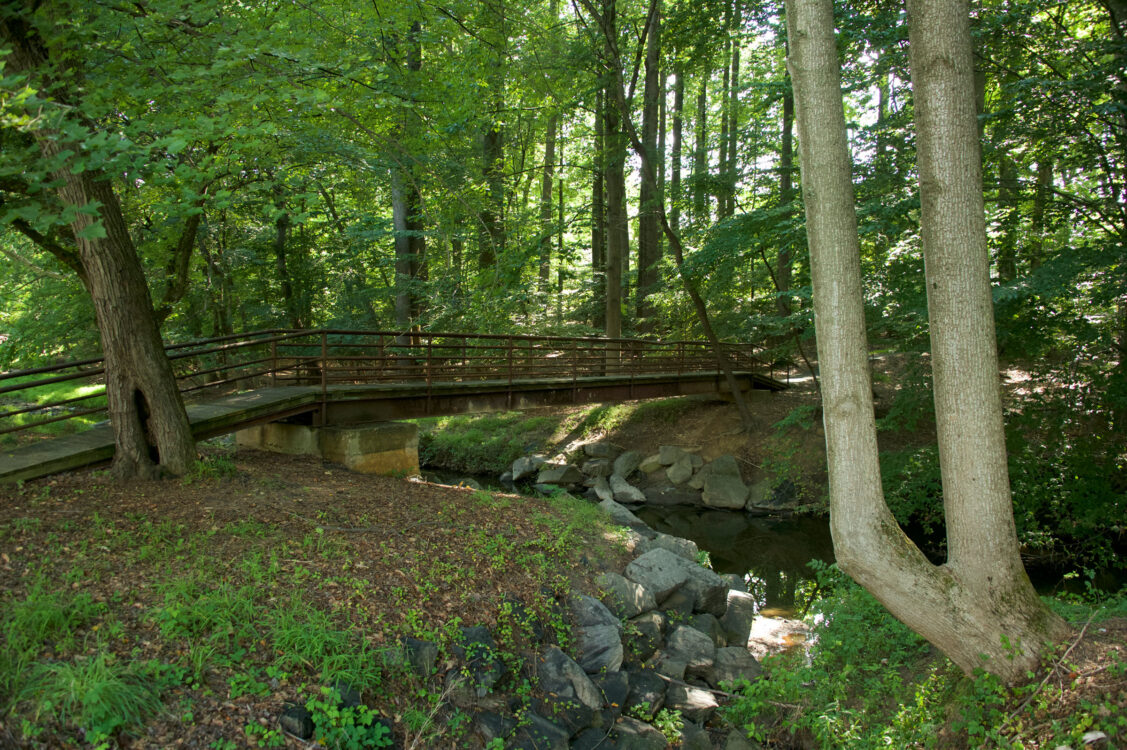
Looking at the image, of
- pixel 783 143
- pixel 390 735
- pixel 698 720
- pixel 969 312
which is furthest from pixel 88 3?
pixel 783 143

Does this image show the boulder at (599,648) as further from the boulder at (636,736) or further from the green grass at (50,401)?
the green grass at (50,401)

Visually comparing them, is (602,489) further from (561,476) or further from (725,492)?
(725,492)

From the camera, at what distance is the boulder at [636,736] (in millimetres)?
4812

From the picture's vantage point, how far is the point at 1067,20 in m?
13.0

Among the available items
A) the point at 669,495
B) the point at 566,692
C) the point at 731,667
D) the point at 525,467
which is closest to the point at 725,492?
the point at 669,495

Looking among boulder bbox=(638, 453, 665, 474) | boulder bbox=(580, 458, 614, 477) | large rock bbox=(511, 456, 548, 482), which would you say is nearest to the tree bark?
large rock bbox=(511, 456, 548, 482)

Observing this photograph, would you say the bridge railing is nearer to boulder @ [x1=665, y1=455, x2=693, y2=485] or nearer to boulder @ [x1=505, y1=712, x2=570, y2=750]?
boulder @ [x1=665, y1=455, x2=693, y2=485]

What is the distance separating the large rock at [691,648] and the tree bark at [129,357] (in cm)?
537

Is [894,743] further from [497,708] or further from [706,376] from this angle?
[706,376]

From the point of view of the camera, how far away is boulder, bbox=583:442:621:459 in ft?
54.9

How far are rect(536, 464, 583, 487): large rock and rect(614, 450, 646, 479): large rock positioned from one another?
947 mm

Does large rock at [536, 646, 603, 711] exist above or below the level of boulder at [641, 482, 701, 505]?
above

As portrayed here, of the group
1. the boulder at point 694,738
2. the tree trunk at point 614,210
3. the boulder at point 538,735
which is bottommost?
the boulder at point 694,738

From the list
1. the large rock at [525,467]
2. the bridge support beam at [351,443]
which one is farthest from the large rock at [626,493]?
the bridge support beam at [351,443]
